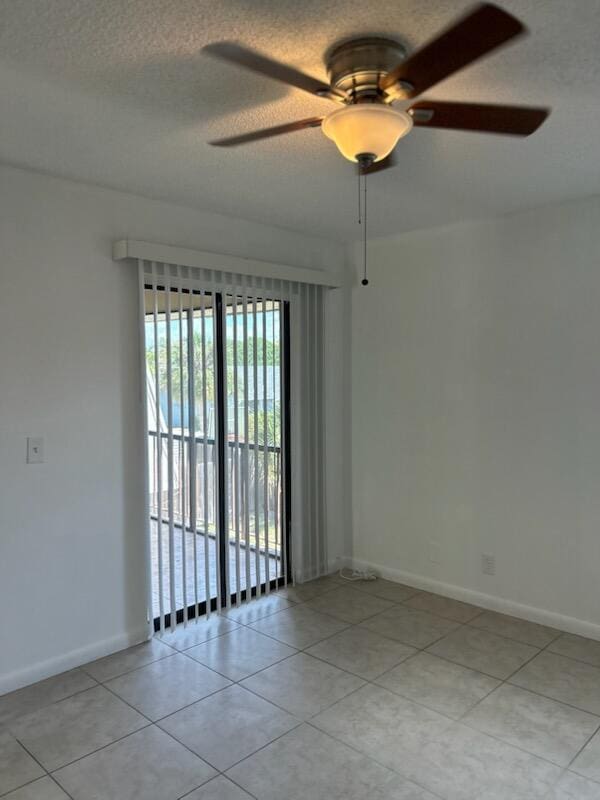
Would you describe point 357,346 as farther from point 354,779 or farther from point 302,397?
point 354,779

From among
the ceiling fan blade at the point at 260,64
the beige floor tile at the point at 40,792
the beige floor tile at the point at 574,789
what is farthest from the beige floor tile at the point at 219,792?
the ceiling fan blade at the point at 260,64

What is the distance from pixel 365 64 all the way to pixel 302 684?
2.62 m

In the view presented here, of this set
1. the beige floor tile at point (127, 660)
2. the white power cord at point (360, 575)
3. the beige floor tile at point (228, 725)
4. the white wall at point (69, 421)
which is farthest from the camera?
the white power cord at point (360, 575)

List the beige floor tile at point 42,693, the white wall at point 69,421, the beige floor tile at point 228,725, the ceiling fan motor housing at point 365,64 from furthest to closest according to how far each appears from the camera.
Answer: the white wall at point 69,421
the beige floor tile at point 42,693
the beige floor tile at point 228,725
the ceiling fan motor housing at point 365,64

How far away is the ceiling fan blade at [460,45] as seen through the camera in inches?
51.6

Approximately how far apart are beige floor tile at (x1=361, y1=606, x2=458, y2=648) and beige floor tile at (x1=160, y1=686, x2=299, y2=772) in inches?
39.0

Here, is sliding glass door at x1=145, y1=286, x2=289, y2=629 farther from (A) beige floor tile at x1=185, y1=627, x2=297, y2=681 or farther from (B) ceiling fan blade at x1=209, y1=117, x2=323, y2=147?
(B) ceiling fan blade at x1=209, y1=117, x2=323, y2=147

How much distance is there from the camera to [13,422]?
283 cm

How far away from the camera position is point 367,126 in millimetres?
1719

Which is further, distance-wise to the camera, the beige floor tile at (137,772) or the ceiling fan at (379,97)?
the beige floor tile at (137,772)

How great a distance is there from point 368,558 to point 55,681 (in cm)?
230

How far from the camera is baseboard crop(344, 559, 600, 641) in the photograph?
3408 mm

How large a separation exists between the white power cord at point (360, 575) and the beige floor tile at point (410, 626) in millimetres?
530

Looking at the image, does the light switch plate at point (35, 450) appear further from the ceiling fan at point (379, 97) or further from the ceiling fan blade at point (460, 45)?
the ceiling fan blade at point (460, 45)
